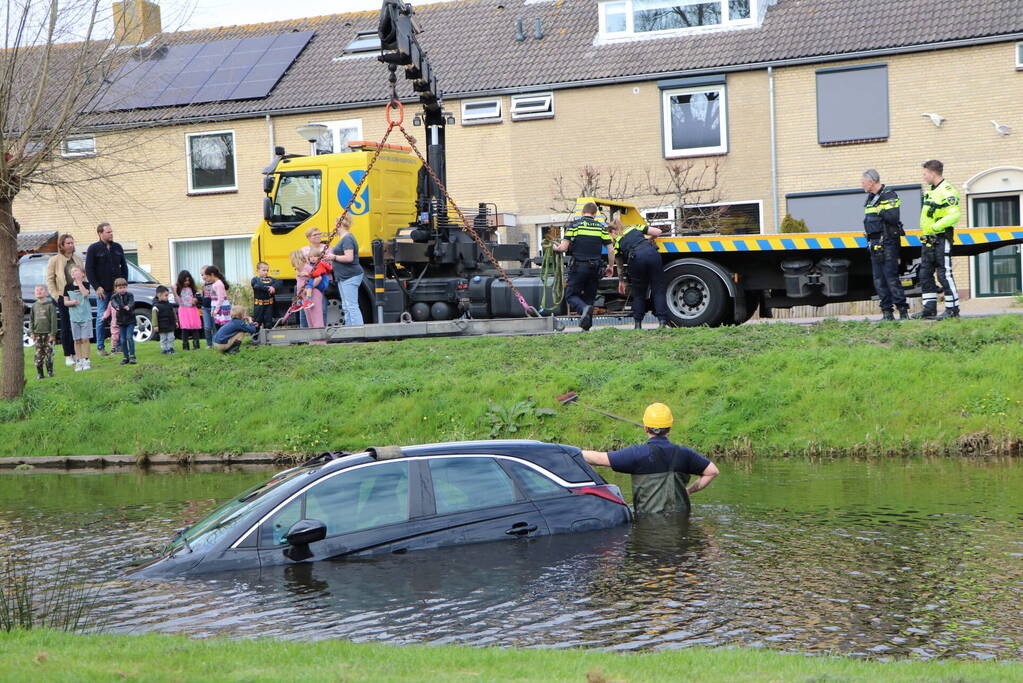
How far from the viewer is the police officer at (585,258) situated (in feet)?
62.6

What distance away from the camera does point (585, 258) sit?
19.2 meters

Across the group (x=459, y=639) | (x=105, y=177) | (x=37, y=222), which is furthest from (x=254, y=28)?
(x=459, y=639)

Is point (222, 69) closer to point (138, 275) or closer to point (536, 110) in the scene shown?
point (536, 110)

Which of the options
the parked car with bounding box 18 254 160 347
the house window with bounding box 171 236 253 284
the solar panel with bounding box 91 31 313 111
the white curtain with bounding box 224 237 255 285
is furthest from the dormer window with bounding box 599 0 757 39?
→ the parked car with bounding box 18 254 160 347

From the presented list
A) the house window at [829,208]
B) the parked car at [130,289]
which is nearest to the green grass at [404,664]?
the parked car at [130,289]

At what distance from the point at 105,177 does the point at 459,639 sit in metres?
12.1

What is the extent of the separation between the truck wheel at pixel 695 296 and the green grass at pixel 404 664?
11975mm

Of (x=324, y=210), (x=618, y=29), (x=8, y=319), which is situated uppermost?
(x=618, y=29)

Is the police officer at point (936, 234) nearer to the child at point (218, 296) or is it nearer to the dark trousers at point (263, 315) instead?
the dark trousers at point (263, 315)

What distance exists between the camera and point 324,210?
73.4ft

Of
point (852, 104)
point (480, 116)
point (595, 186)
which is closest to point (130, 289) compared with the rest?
point (480, 116)

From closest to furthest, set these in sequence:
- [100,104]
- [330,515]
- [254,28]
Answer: [330,515]
[100,104]
[254,28]

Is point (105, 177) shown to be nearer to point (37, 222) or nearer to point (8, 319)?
point (8, 319)

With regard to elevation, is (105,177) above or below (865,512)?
above
